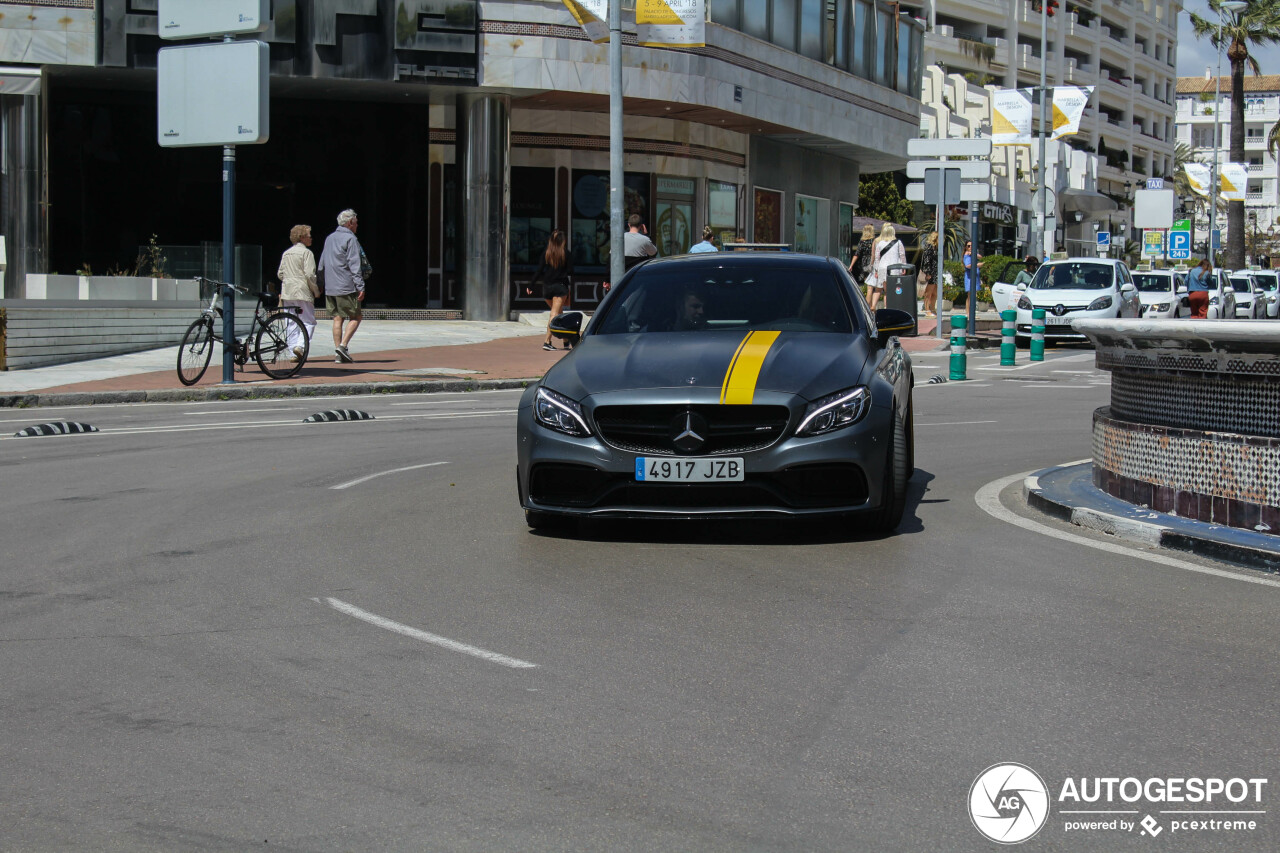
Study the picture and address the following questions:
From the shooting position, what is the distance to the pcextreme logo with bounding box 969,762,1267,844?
380cm

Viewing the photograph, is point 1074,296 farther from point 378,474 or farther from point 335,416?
point 378,474

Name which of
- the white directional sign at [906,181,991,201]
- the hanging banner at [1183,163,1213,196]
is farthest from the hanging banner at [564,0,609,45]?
the hanging banner at [1183,163,1213,196]

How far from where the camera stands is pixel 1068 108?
163 ft

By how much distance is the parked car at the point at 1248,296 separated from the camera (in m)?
45.1

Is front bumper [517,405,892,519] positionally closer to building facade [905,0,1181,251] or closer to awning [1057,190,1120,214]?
building facade [905,0,1181,251]

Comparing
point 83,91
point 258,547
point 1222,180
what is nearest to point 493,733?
point 258,547

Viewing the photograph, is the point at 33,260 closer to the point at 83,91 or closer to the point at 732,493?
the point at 83,91

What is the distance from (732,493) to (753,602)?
107 centimetres

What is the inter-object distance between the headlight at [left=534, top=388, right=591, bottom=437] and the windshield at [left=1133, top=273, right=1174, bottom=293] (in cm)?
2969

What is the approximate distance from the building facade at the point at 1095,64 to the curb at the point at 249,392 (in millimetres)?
A: 47352

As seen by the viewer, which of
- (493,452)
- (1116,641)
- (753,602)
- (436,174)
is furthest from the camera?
(436,174)

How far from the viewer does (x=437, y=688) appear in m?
5.09

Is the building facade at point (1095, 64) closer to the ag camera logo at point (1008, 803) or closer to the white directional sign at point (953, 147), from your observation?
the white directional sign at point (953, 147)

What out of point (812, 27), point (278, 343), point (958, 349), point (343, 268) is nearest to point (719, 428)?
point (278, 343)
